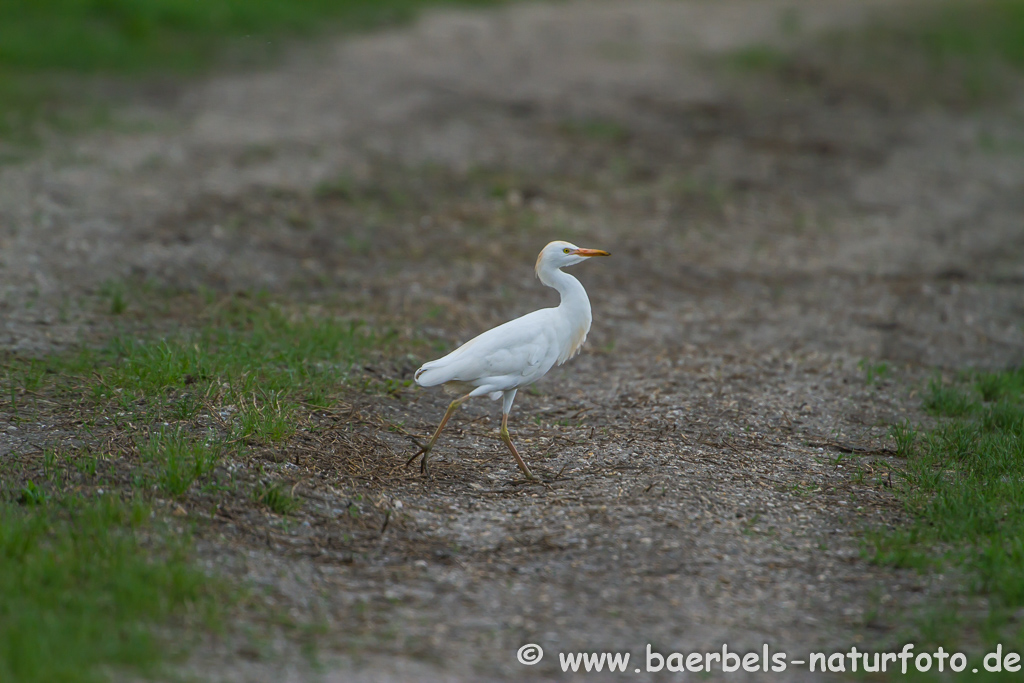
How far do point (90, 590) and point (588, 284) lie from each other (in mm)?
5758

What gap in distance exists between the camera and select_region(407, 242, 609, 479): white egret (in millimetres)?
5016

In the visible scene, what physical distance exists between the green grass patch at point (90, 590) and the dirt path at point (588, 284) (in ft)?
0.78

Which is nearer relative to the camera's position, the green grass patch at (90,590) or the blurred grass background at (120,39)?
the green grass patch at (90,590)

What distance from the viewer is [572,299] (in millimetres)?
5406

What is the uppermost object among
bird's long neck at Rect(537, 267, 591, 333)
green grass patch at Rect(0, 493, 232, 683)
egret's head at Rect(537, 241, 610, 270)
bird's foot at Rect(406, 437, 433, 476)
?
egret's head at Rect(537, 241, 610, 270)

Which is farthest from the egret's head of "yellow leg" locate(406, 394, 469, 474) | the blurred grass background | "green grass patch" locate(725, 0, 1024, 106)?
"green grass patch" locate(725, 0, 1024, 106)

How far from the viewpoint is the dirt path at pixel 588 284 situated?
414 cm

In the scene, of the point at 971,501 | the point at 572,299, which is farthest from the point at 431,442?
the point at 971,501

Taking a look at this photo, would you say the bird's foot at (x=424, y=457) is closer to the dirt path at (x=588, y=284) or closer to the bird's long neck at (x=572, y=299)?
the dirt path at (x=588, y=284)

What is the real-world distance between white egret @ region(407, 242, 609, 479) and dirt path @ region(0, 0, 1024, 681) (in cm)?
49

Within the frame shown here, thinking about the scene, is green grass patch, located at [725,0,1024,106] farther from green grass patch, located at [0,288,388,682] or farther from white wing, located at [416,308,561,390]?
white wing, located at [416,308,561,390]

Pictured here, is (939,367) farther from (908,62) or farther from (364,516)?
(908,62)

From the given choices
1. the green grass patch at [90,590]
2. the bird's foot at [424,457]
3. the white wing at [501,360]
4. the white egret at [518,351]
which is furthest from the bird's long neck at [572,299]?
the green grass patch at [90,590]

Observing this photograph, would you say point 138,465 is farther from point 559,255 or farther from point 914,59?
point 914,59
